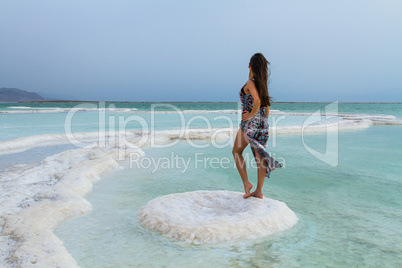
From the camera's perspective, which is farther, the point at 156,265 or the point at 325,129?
the point at 325,129

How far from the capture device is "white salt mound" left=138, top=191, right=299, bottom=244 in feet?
10.2

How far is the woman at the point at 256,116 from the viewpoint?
3543mm

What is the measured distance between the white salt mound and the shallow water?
0.11 meters

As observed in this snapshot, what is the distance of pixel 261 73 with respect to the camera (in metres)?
3.53

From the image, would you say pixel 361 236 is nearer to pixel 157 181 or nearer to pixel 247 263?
pixel 247 263

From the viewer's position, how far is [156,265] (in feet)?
8.52

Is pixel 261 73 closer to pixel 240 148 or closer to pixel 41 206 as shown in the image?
pixel 240 148

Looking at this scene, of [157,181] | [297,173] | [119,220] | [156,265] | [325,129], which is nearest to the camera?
[156,265]

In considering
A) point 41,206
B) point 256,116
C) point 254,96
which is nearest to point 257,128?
point 256,116

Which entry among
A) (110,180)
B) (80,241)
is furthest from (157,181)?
(80,241)

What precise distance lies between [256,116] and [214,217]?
1276 millimetres

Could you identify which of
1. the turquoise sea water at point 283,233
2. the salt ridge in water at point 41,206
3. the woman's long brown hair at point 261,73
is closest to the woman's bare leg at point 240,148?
the woman's long brown hair at point 261,73

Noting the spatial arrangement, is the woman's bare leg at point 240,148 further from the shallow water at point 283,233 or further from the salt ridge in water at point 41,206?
the salt ridge in water at point 41,206

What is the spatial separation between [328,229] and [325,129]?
1297 cm
